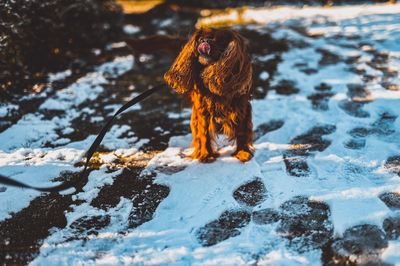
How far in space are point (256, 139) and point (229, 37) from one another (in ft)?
3.54

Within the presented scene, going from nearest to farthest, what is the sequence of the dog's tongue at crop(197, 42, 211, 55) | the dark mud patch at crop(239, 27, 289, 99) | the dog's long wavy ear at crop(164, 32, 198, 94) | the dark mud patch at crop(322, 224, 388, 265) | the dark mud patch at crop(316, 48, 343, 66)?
the dark mud patch at crop(322, 224, 388, 265), the dog's tongue at crop(197, 42, 211, 55), the dog's long wavy ear at crop(164, 32, 198, 94), the dark mud patch at crop(239, 27, 289, 99), the dark mud patch at crop(316, 48, 343, 66)

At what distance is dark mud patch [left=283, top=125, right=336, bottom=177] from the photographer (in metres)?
2.62

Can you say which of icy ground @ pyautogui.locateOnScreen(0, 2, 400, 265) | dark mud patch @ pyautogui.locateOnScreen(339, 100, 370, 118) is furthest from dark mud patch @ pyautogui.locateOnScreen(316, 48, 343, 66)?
dark mud patch @ pyautogui.locateOnScreen(339, 100, 370, 118)

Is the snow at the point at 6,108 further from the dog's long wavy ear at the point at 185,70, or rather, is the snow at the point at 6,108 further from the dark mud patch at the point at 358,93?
the dark mud patch at the point at 358,93

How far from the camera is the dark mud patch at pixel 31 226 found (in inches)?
77.1

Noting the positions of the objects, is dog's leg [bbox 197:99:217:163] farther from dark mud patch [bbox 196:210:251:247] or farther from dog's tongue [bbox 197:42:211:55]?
dark mud patch [bbox 196:210:251:247]

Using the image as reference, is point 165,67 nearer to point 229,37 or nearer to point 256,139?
point 256,139

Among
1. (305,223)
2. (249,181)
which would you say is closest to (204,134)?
(249,181)

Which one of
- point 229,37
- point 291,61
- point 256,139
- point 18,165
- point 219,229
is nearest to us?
point 219,229

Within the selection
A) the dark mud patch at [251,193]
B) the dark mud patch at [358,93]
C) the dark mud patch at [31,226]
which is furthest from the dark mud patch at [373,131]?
the dark mud patch at [31,226]

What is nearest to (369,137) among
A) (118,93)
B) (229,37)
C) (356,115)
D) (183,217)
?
(356,115)

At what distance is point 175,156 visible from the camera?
2904 millimetres

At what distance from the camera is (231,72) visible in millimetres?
2250

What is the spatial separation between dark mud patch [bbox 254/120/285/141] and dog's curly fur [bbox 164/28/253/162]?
15.7 inches
